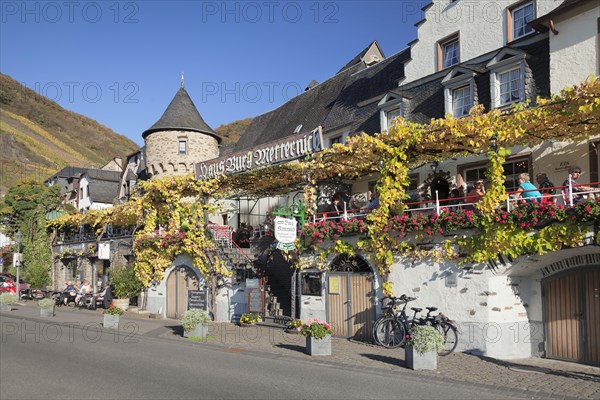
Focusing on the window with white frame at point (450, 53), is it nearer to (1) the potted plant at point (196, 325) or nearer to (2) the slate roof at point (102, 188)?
(1) the potted plant at point (196, 325)

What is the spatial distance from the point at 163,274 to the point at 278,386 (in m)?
14.8

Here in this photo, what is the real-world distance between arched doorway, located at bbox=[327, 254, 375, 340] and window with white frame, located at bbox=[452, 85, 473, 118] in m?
6.19

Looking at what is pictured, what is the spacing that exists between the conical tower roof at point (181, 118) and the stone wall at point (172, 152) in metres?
0.32

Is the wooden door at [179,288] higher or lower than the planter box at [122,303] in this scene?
higher

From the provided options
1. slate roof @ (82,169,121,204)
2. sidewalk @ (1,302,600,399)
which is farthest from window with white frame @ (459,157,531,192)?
slate roof @ (82,169,121,204)

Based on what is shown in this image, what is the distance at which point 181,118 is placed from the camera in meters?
33.8

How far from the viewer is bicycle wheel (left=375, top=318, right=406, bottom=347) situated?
44.1ft

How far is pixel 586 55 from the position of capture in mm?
14516

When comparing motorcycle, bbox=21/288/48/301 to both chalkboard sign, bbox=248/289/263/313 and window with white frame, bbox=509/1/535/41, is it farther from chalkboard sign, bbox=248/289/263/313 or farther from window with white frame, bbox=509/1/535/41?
window with white frame, bbox=509/1/535/41

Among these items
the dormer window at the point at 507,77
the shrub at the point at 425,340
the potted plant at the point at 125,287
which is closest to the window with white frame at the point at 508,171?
the dormer window at the point at 507,77

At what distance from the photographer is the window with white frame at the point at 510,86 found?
16141 millimetres

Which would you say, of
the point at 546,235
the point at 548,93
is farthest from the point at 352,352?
the point at 548,93

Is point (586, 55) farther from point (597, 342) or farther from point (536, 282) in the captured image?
point (597, 342)

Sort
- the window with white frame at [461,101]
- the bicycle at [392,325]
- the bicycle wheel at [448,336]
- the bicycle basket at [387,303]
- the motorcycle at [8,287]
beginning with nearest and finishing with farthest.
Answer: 1. the bicycle wheel at [448,336]
2. the bicycle at [392,325]
3. the bicycle basket at [387,303]
4. the window with white frame at [461,101]
5. the motorcycle at [8,287]
